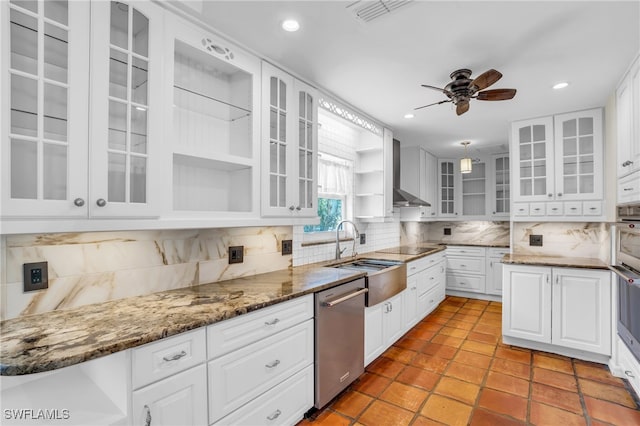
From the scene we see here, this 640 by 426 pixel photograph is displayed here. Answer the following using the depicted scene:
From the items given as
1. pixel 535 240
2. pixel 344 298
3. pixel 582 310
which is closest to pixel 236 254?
pixel 344 298

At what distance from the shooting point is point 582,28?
6.03ft

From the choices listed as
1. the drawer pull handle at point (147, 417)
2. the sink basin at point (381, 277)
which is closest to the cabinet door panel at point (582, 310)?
the sink basin at point (381, 277)

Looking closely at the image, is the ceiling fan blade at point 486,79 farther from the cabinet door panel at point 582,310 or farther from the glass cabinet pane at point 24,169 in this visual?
the glass cabinet pane at point 24,169

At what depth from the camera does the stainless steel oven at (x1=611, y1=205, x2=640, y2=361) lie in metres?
2.18

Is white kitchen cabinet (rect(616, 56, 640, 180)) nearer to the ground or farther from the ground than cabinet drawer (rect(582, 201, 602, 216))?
farther from the ground

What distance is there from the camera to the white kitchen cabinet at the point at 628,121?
2.20 m

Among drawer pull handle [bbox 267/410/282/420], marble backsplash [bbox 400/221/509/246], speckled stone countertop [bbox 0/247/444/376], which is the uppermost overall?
marble backsplash [bbox 400/221/509/246]

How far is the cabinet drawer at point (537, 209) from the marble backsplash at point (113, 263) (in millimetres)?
3109

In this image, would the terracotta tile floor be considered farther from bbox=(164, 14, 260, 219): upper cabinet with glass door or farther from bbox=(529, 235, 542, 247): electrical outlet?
bbox=(164, 14, 260, 219): upper cabinet with glass door

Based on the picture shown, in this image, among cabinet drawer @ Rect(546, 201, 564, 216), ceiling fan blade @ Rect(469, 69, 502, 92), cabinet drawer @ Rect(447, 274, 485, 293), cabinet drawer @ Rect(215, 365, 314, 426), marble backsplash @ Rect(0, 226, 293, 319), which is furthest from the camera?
cabinet drawer @ Rect(447, 274, 485, 293)

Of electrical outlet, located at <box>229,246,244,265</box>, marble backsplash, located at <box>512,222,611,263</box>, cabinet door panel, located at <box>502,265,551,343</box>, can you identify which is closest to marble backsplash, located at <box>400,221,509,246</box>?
marble backsplash, located at <box>512,222,611,263</box>

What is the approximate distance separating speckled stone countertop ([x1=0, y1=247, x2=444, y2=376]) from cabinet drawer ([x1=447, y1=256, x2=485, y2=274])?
3761mm

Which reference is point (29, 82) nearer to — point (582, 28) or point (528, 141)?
point (582, 28)

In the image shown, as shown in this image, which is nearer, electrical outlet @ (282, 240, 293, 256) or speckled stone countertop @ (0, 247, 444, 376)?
speckled stone countertop @ (0, 247, 444, 376)
